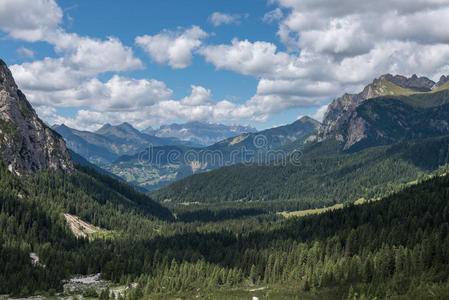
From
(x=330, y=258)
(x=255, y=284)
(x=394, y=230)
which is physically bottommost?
(x=255, y=284)

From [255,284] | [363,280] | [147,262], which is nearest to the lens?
[363,280]

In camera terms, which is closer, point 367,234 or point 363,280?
point 363,280

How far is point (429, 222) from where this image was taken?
176 m

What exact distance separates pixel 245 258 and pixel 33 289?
3800 inches

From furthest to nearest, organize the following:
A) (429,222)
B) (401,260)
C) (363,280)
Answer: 1. (429,222)
2. (401,260)
3. (363,280)

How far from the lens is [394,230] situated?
562 feet

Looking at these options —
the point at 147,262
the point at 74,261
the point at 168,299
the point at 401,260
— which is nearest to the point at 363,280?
the point at 401,260

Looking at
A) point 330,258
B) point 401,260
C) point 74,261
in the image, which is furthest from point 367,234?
point 74,261

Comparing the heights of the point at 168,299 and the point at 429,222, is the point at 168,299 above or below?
below

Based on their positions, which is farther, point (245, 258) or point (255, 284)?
point (245, 258)

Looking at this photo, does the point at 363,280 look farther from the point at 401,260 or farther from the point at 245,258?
the point at 245,258

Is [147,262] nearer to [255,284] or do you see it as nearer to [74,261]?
[74,261]

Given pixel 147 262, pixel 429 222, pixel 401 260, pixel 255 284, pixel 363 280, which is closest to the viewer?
pixel 363 280

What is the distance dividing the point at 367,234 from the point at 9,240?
186 m
